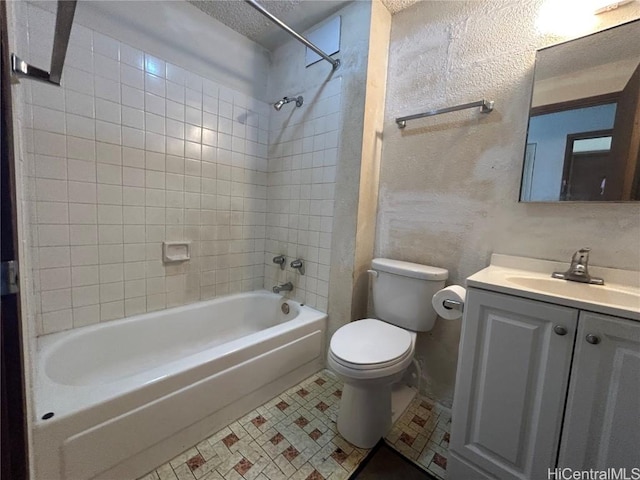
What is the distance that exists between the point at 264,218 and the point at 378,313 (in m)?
1.24

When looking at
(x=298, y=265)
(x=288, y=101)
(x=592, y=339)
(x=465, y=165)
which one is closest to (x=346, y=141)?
(x=288, y=101)

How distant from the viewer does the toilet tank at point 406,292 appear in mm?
1397

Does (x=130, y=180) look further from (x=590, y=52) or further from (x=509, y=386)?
(x=590, y=52)

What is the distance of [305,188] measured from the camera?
1933 mm

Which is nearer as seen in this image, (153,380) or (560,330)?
(560,330)

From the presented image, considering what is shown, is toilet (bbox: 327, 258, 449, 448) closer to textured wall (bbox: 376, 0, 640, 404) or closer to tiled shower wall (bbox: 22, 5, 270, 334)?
textured wall (bbox: 376, 0, 640, 404)

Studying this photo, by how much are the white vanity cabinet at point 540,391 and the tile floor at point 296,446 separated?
26cm

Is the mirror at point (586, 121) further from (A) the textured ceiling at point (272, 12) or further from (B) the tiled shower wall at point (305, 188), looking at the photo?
(B) the tiled shower wall at point (305, 188)

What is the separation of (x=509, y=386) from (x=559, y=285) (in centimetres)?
48

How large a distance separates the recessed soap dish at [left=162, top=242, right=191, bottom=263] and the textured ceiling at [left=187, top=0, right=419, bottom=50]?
61.1 inches

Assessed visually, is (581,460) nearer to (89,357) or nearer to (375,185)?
(375,185)

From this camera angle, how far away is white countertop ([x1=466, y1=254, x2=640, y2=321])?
780mm

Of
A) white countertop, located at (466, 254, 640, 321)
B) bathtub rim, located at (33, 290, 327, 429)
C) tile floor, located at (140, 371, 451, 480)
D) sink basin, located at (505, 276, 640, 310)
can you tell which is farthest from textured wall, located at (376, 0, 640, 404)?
bathtub rim, located at (33, 290, 327, 429)

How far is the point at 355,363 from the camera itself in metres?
1.11
